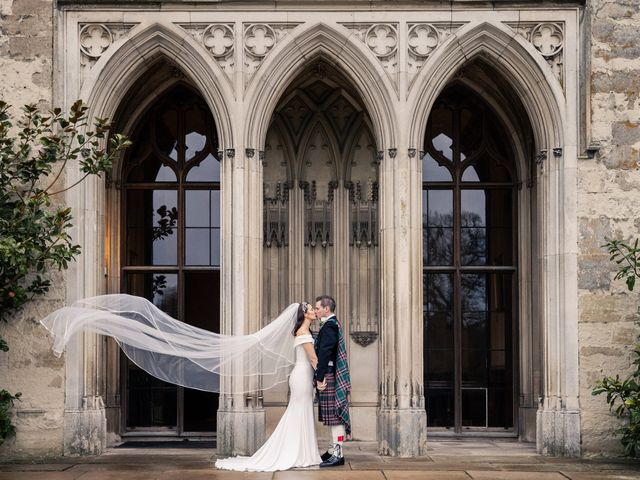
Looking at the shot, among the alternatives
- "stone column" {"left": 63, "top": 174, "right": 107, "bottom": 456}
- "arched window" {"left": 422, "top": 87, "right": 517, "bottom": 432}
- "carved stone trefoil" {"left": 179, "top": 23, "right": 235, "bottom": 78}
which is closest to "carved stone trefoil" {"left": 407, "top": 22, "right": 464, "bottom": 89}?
"arched window" {"left": 422, "top": 87, "right": 517, "bottom": 432}

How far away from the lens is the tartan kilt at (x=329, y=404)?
36.6 feet

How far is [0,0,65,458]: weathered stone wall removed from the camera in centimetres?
1192

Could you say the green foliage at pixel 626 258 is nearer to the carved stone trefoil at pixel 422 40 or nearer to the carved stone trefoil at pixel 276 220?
the carved stone trefoil at pixel 422 40

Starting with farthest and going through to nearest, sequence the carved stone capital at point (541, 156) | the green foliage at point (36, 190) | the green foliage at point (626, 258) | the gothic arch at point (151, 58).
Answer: the carved stone capital at point (541, 156), the gothic arch at point (151, 58), the green foliage at point (626, 258), the green foliage at point (36, 190)

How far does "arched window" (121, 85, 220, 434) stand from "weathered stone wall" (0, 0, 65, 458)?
2049 millimetres

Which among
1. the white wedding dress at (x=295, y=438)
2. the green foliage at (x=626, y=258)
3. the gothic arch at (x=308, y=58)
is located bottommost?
the white wedding dress at (x=295, y=438)

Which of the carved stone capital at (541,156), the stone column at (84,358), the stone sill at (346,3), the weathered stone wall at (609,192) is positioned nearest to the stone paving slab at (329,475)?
the stone column at (84,358)

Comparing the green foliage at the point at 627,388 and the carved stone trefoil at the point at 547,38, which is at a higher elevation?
the carved stone trefoil at the point at 547,38

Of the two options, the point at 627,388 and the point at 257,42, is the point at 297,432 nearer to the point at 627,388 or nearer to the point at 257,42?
the point at 627,388

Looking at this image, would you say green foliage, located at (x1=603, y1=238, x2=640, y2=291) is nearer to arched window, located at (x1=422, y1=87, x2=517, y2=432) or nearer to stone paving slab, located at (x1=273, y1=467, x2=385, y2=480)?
arched window, located at (x1=422, y1=87, x2=517, y2=432)

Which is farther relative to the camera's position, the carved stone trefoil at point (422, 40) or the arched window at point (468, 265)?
the arched window at point (468, 265)

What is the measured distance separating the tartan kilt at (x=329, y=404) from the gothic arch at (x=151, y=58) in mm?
3140

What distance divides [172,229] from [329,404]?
13.4ft

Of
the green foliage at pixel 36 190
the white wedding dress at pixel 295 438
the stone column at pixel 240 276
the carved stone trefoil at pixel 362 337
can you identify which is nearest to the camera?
the white wedding dress at pixel 295 438
